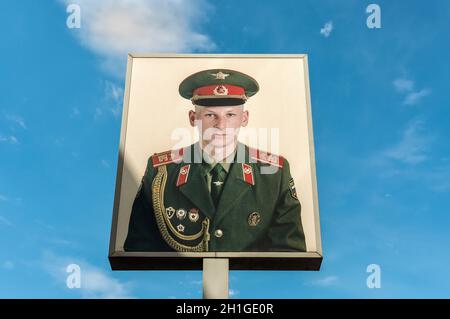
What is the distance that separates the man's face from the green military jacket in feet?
1.55

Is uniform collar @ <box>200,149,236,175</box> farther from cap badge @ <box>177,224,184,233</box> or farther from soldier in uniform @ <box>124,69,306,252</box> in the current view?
cap badge @ <box>177,224,184,233</box>

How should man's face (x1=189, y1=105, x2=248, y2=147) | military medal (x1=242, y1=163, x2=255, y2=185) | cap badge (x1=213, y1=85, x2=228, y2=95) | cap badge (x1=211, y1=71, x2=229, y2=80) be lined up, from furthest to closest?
cap badge (x1=211, y1=71, x2=229, y2=80), cap badge (x1=213, y1=85, x2=228, y2=95), man's face (x1=189, y1=105, x2=248, y2=147), military medal (x1=242, y1=163, x2=255, y2=185)

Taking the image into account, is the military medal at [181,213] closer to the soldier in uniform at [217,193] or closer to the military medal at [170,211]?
the soldier in uniform at [217,193]

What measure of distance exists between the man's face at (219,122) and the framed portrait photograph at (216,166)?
0.02 meters

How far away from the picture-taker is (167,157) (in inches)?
387

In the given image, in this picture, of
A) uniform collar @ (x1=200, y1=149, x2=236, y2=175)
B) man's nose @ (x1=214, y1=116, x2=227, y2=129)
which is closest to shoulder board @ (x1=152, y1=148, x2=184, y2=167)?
uniform collar @ (x1=200, y1=149, x2=236, y2=175)

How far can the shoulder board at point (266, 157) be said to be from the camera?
31.9 feet

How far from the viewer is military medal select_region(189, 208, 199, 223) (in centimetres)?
907

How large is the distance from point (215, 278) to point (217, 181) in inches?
76.3

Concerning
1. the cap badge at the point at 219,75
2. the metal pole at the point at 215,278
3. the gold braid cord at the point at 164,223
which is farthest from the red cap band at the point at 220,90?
the metal pole at the point at 215,278

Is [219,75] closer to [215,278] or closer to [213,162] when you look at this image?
[213,162]

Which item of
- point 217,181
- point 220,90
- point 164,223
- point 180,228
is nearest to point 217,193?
point 217,181
